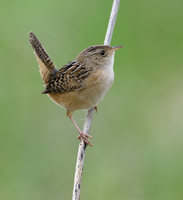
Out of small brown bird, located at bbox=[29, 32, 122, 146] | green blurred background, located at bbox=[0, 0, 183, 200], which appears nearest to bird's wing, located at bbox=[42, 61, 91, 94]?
small brown bird, located at bbox=[29, 32, 122, 146]

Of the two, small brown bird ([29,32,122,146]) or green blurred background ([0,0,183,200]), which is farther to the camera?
green blurred background ([0,0,183,200])

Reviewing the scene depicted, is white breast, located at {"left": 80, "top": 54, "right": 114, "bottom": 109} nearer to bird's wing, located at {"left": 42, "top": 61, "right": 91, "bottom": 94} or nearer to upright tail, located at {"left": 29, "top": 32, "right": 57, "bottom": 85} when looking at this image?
bird's wing, located at {"left": 42, "top": 61, "right": 91, "bottom": 94}

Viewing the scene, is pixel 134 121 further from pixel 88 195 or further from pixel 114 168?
pixel 88 195

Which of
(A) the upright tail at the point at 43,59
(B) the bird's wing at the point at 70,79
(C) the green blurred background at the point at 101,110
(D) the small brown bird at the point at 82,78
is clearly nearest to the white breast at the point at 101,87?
(D) the small brown bird at the point at 82,78

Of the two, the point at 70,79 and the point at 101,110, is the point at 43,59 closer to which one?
the point at 70,79

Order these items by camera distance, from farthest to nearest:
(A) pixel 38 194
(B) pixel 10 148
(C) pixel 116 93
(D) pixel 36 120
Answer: (C) pixel 116 93
(D) pixel 36 120
(B) pixel 10 148
(A) pixel 38 194

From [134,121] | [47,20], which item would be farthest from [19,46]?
[134,121]

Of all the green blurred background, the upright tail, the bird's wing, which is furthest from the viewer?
the green blurred background

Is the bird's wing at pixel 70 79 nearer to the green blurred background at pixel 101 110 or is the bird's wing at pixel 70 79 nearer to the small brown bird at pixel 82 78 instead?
the small brown bird at pixel 82 78
